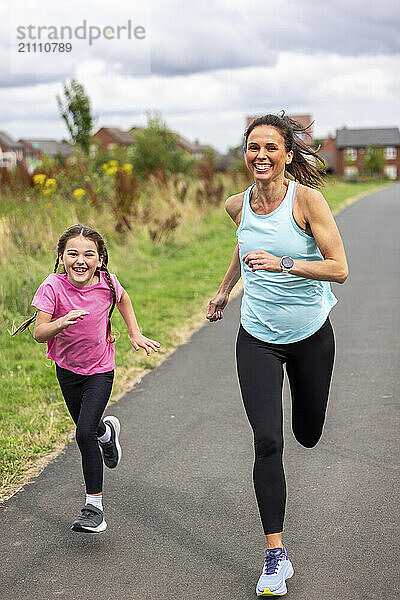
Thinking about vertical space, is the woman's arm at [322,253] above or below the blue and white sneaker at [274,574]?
above

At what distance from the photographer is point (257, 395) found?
12.1 feet

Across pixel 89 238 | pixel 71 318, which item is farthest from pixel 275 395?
pixel 89 238

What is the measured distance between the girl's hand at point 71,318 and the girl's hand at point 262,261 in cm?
79

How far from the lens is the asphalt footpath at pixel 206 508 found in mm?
3654

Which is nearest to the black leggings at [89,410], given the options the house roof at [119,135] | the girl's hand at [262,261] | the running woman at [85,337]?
the running woman at [85,337]

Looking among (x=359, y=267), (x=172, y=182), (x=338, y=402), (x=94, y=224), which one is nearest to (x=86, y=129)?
(x=172, y=182)

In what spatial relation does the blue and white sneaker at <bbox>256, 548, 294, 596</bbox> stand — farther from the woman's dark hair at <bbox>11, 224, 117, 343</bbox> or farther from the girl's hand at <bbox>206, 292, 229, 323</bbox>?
the woman's dark hair at <bbox>11, 224, 117, 343</bbox>

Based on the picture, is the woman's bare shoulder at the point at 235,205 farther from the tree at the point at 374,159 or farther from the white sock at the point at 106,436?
the tree at the point at 374,159

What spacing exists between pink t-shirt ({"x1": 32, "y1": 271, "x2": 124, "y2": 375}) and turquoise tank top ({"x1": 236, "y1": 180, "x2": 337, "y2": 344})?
30.7 inches

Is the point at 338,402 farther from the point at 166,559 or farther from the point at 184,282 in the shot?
the point at 184,282

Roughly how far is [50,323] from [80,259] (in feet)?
1.21

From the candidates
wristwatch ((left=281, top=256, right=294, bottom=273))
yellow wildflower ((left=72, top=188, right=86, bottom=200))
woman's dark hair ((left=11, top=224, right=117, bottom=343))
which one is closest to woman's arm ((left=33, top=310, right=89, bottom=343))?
woman's dark hair ((left=11, top=224, right=117, bottom=343))

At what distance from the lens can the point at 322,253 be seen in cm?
366

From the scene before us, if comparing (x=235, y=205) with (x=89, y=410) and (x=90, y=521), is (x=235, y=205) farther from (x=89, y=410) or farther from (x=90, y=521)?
(x=90, y=521)
